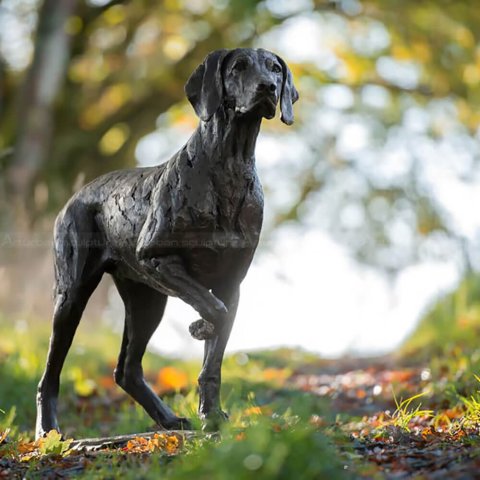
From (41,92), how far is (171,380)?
5.78 meters

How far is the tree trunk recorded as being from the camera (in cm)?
1218

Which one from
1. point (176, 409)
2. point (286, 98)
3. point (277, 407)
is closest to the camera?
point (286, 98)

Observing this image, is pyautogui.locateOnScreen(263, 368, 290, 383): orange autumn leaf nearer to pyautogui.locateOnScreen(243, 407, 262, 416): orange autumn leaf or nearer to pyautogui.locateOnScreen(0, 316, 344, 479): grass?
pyautogui.locateOnScreen(0, 316, 344, 479): grass

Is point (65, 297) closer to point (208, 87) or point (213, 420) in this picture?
point (213, 420)

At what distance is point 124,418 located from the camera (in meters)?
6.46

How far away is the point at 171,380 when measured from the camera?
8.42 metres

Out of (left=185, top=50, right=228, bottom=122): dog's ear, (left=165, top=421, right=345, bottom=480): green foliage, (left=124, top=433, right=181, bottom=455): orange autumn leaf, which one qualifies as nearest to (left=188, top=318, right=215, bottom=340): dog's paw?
(left=124, top=433, right=181, bottom=455): orange autumn leaf

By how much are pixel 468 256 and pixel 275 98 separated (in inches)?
328

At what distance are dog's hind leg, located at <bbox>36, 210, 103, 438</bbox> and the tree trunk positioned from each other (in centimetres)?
671

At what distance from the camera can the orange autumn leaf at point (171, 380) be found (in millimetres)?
8188

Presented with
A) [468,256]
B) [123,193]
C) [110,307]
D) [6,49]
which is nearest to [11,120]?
[6,49]

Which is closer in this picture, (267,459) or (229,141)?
(267,459)

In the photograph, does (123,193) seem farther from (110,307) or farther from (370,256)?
(370,256)

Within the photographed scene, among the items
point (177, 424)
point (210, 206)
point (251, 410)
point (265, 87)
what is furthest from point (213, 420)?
point (265, 87)
